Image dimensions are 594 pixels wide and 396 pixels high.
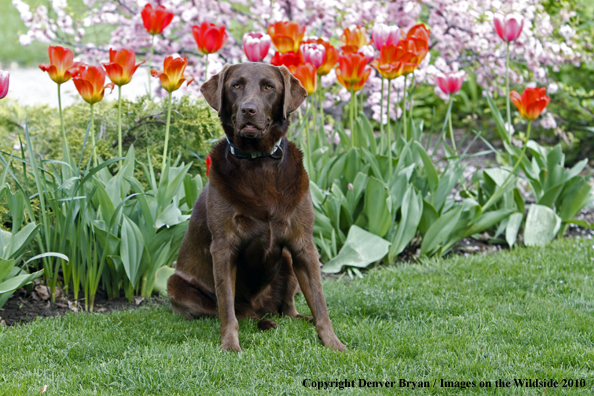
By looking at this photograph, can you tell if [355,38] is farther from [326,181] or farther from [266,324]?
[266,324]

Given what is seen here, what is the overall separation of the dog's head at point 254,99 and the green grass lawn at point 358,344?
3.63 ft

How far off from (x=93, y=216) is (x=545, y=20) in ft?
17.0

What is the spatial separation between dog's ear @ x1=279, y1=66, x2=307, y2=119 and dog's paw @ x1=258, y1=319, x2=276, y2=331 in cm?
118

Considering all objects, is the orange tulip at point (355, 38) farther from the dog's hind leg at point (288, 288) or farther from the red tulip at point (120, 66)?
the dog's hind leg at point (288, 288)

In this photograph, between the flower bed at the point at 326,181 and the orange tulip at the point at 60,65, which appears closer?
the orange tulip at the point at 60,65

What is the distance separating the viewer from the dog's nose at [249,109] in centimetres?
299

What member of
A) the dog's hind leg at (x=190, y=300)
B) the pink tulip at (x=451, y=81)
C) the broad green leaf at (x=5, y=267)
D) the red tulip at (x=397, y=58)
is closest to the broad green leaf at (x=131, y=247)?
the dog's hind leg at (x=190, y=300)

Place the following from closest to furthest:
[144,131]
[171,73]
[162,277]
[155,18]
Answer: [171,73] → [162,277] → [155,18] → [144,131]

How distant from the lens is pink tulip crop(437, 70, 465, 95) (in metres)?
5.09

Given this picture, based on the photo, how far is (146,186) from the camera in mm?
5012

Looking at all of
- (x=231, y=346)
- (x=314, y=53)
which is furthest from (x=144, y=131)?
(x=231, y=346)

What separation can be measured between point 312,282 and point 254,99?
3.36 feet

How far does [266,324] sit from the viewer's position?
352 cm

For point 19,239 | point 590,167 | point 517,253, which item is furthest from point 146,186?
point 590,167
